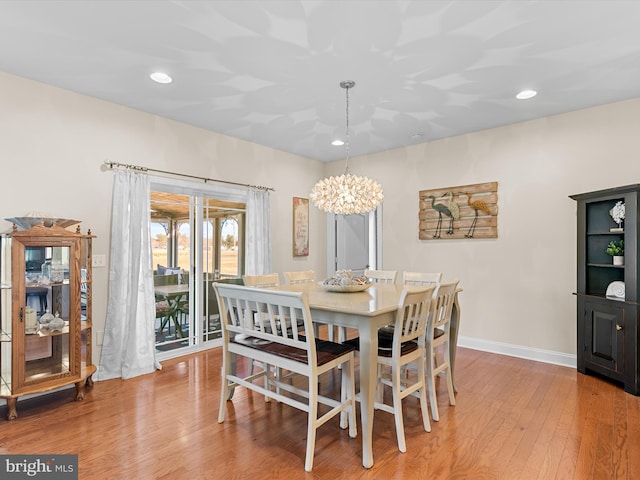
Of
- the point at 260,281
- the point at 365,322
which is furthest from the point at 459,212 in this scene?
the point at 365,322

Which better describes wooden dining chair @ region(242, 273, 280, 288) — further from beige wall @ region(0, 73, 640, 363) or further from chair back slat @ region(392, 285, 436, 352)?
chair back slat @ region(392, 285, 436, 352)

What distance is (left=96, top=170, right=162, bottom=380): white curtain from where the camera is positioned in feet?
11.5

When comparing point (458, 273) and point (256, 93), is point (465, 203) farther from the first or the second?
point (256, 93)

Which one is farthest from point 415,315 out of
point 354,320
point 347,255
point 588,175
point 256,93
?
point 347,255

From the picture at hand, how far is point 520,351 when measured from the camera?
4145mm

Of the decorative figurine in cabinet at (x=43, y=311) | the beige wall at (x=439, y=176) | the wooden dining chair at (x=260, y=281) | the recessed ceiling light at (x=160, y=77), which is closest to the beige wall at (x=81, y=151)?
the beige wall at (x=439, y=176)

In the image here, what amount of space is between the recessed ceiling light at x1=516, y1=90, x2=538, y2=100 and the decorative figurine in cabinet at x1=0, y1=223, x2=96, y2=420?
4.10 metres

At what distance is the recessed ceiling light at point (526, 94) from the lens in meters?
3.32

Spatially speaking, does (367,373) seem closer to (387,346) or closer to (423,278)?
(387,346)

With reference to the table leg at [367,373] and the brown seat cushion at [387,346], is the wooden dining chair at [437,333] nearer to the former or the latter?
the brown seat cushion at [387,346]

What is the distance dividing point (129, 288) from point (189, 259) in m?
0.84

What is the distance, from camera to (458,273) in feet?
15.3

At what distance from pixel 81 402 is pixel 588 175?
206 inches

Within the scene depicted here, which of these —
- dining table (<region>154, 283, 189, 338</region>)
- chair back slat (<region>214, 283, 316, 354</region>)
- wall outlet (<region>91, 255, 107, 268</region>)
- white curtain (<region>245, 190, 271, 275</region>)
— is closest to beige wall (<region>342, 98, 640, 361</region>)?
white curtain (<region>245, 190, 271, 275</region>)
